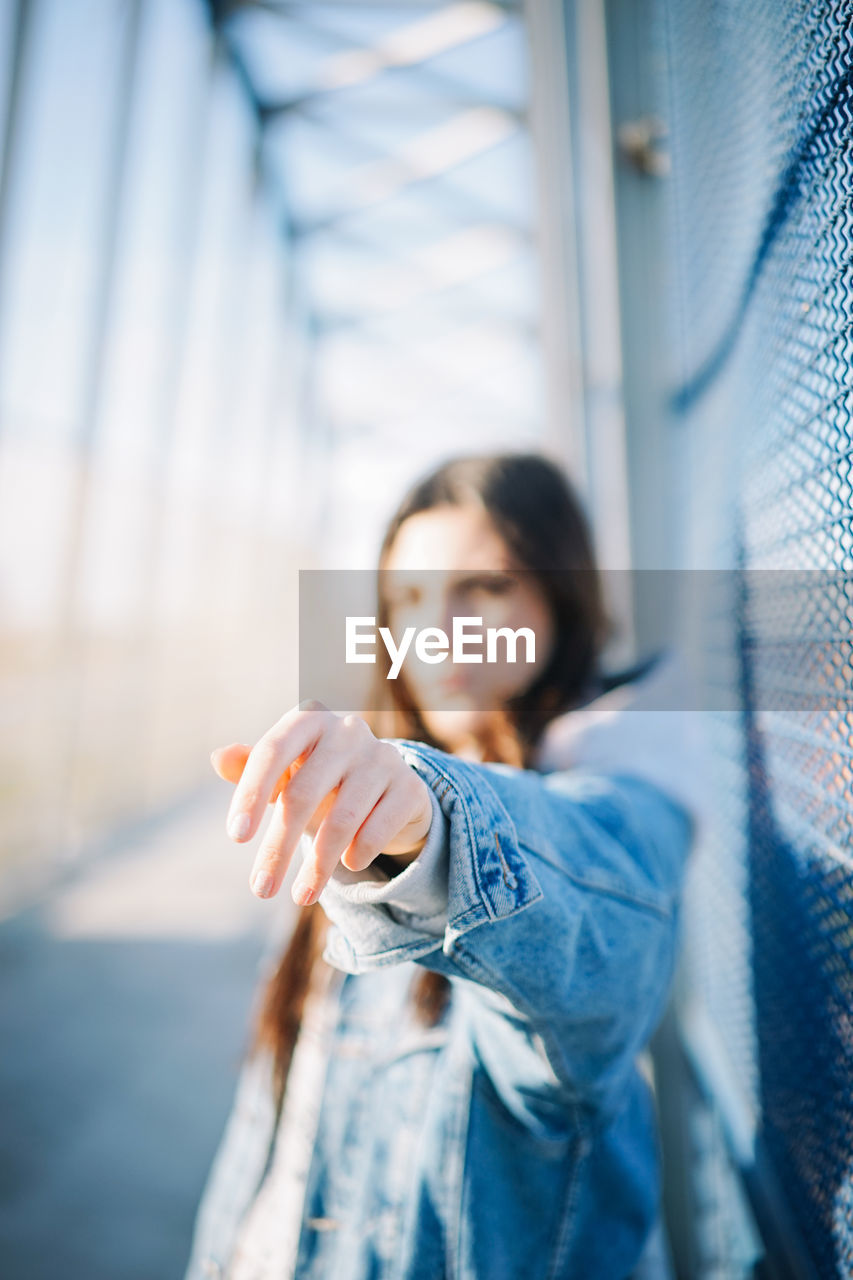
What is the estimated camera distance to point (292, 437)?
642 cm

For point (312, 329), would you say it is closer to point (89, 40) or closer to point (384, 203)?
point (384, 203)

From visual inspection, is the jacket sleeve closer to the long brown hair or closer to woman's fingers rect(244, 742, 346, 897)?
woman's fingers rect(244, 742, 346, 897)

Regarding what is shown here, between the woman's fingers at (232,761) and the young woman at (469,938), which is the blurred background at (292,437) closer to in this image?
the young woman at (469,938)

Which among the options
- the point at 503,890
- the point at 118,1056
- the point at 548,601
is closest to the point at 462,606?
the point at 548,601

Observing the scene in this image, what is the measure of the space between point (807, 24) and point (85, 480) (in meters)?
2.89

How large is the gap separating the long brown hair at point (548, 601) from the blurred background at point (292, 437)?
84mm

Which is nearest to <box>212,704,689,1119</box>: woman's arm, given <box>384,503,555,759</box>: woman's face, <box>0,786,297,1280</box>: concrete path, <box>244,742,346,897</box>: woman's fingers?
<box>244,742,346,897</box>: woman's fingers

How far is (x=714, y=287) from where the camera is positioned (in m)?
0.62

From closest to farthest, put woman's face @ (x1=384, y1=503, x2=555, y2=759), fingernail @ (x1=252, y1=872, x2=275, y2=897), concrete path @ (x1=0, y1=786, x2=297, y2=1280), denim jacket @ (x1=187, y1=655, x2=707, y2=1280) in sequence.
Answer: fingernail @ (x1=252, y1=872, x2=275, y2=897), denim jacket @ (x1=187, y1=655, x2=707, y2=1280), woman's face @ (x1=384, y1=503, x2=555, y2=759), concrete path @ (x1=0, y1=786, x2=297, y2=1280)

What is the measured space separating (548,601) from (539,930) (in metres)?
0.42

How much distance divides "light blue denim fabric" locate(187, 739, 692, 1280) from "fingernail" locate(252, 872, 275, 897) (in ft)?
0.31

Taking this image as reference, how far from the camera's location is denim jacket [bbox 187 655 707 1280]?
14.8 inches

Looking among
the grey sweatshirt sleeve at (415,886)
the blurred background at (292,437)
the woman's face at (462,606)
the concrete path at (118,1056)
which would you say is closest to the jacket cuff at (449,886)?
the grey sweatshirt sleeve at (415,886)

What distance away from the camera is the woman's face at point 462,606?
2.19 feet
